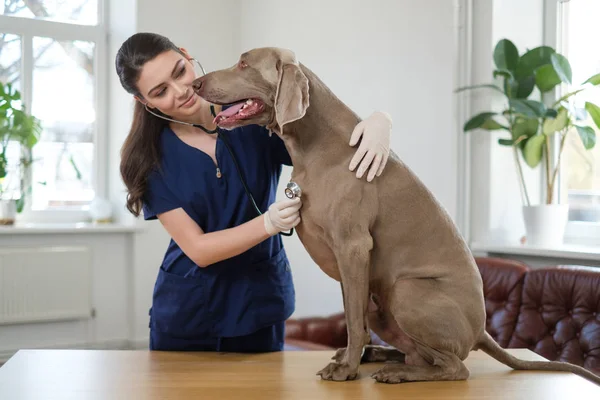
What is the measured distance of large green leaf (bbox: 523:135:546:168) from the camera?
3.45 m

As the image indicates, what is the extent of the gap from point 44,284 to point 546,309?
314 centimetres

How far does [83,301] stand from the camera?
4.68m

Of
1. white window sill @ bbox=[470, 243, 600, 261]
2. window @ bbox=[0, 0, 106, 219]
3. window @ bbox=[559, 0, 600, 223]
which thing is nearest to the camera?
white window sill @ bbox=[470, 243, 600, 261]

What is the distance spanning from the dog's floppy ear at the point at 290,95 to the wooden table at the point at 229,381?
0.54m

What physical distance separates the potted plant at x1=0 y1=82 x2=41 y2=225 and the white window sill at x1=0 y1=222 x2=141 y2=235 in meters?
0.13

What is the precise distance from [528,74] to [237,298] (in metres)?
2.23

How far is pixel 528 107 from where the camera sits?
10.9 ft

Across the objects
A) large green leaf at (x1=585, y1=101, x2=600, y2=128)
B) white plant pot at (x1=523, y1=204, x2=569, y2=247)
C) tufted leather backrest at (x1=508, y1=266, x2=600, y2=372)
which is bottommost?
tufted leather backrest at (x1=508, y1=266, x2=600, y2=372)

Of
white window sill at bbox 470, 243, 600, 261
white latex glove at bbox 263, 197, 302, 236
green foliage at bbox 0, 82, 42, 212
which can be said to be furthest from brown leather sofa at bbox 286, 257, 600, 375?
green foliage at bbox 0, 82, 42, 212

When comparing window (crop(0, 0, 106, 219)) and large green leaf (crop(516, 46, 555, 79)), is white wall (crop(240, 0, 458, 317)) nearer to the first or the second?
large green leaf (crop(516, 46, 555, 79))

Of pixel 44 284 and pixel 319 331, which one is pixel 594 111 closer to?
pixel 319 331

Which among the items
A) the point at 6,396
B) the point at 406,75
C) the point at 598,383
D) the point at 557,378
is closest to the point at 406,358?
the point at 557,378

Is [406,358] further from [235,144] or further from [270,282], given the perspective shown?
[235,144]

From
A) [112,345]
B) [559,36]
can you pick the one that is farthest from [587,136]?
[112,345]
